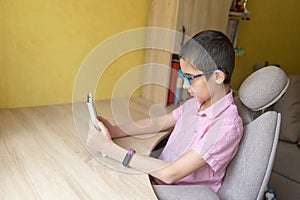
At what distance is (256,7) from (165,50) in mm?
1226

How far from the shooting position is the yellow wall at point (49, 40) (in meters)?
1.27

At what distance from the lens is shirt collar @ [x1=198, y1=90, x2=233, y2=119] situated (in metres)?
0.98

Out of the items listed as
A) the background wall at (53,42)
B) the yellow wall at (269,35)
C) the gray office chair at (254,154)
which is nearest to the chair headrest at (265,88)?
the gray office chair at (254,154)

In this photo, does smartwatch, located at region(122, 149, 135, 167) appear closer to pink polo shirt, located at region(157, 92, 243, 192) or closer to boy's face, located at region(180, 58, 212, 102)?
pink polo shirt, located at region(157, 92, 243, 192)

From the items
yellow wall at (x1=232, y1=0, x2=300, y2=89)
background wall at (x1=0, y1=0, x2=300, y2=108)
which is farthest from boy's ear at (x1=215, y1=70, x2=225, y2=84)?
yellow wall at (x1=232, y1=0, x2=300, y2=89)

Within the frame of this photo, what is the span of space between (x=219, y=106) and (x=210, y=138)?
0.15 m

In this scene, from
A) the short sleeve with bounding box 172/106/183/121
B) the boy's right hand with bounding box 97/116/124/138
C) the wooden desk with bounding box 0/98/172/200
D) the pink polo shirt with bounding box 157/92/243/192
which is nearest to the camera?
the wooden desk with bounding box 0/98/172/200

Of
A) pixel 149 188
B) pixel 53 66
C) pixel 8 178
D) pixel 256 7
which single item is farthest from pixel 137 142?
pixel 256 7

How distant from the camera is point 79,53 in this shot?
4.86ft

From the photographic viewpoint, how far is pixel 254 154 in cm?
92

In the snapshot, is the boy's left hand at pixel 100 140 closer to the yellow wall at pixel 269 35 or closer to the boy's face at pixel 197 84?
the boy's face at pixel 197 84

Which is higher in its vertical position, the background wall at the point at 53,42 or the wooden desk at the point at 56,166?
the background wall at the point at 53,42

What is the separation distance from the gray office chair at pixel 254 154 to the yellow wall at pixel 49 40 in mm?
868

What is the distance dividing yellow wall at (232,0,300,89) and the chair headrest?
1442mm
